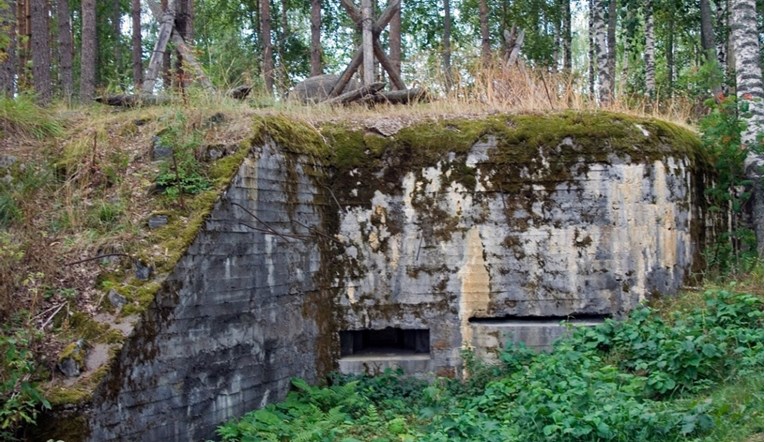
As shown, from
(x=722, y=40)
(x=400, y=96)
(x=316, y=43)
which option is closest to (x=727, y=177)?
(x=400, y=96)

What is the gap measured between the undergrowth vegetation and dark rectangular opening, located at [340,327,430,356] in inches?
22.2

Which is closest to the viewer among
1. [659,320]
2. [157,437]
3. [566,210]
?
[157,437]

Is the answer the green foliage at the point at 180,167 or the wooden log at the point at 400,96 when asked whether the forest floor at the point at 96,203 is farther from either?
the wooden log at the point at 400,96

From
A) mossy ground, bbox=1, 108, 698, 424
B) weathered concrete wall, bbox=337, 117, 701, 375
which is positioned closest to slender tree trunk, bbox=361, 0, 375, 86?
mossy ground, bbox=1, 108, 698, 424

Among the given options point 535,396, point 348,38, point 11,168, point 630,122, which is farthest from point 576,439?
point 348,38

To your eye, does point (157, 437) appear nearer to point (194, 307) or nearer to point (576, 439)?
point (194, 307)

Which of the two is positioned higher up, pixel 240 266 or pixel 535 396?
pixel 240 266

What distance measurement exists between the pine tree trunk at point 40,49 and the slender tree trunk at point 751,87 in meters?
10.6

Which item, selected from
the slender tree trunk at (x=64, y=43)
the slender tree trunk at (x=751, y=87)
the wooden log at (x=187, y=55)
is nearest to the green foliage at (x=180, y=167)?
the wooden log at (x=187, y=55)

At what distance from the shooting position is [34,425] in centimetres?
480

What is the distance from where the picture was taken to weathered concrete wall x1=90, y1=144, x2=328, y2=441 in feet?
18.1

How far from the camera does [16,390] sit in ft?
15.6

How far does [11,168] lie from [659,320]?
6799 mm

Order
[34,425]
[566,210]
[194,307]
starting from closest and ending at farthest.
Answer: [34,425], [194,307], [566,210]
